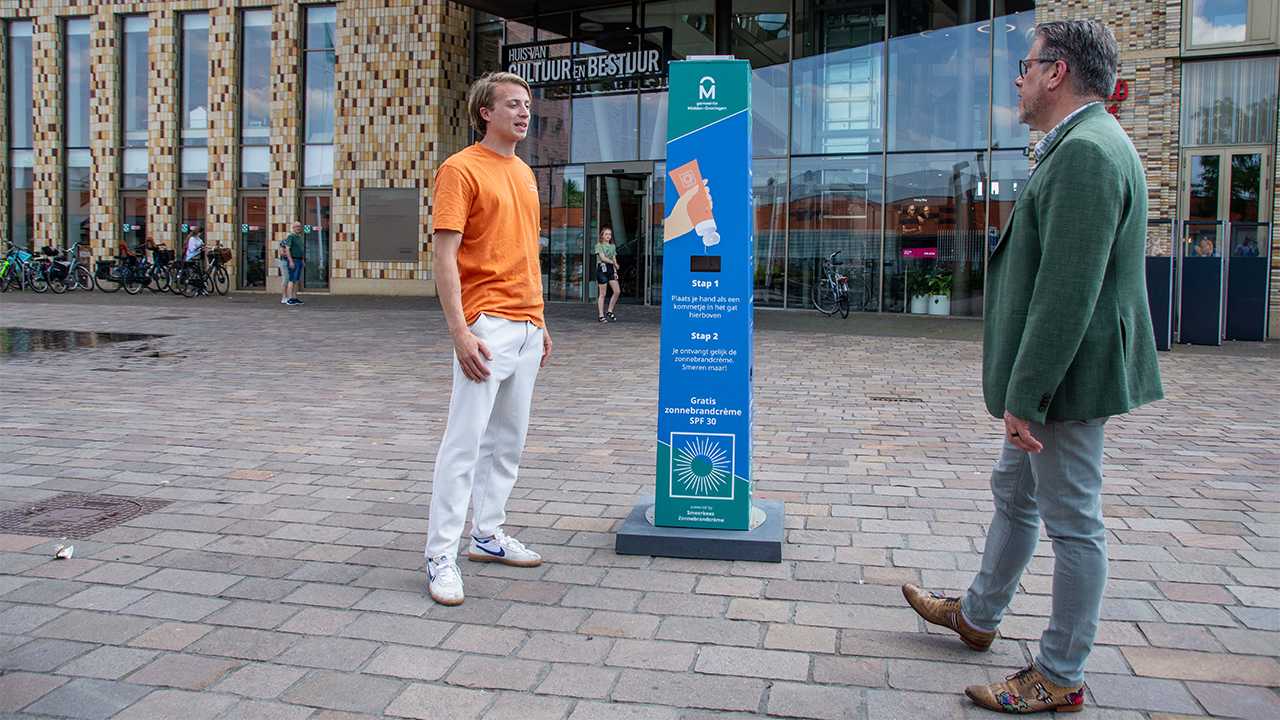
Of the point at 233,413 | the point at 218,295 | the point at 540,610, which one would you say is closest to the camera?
the point at 540,610

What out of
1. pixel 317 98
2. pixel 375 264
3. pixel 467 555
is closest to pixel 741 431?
pixel 467 555

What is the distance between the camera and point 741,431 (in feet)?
13.0

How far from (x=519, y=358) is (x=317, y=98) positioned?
22.7m

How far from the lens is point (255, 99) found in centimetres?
2442

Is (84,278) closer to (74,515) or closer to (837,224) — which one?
(837,224)

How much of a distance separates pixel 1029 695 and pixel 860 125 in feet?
58.6

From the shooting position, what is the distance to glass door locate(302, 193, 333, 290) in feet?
78.5

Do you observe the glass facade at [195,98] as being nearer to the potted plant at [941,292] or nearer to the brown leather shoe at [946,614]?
the potted plant at [941,292]

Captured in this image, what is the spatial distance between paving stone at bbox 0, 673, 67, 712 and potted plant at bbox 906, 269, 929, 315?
17599 millimetres

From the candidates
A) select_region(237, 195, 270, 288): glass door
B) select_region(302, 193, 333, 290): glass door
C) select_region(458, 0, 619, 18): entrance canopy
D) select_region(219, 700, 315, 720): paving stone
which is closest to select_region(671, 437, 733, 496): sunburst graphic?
select_region(219, 700, 315, 720): paving stone

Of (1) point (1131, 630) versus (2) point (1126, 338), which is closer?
(2) point (1126, 338)

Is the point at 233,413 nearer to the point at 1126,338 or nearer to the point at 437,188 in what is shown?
the point at 437,188

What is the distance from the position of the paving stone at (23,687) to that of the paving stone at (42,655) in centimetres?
5

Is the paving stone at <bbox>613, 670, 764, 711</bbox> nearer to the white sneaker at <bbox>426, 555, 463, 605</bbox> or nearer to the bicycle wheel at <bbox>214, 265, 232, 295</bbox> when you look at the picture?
the white sneaker at <bbox>426, 555, 463, 605</bbox>
